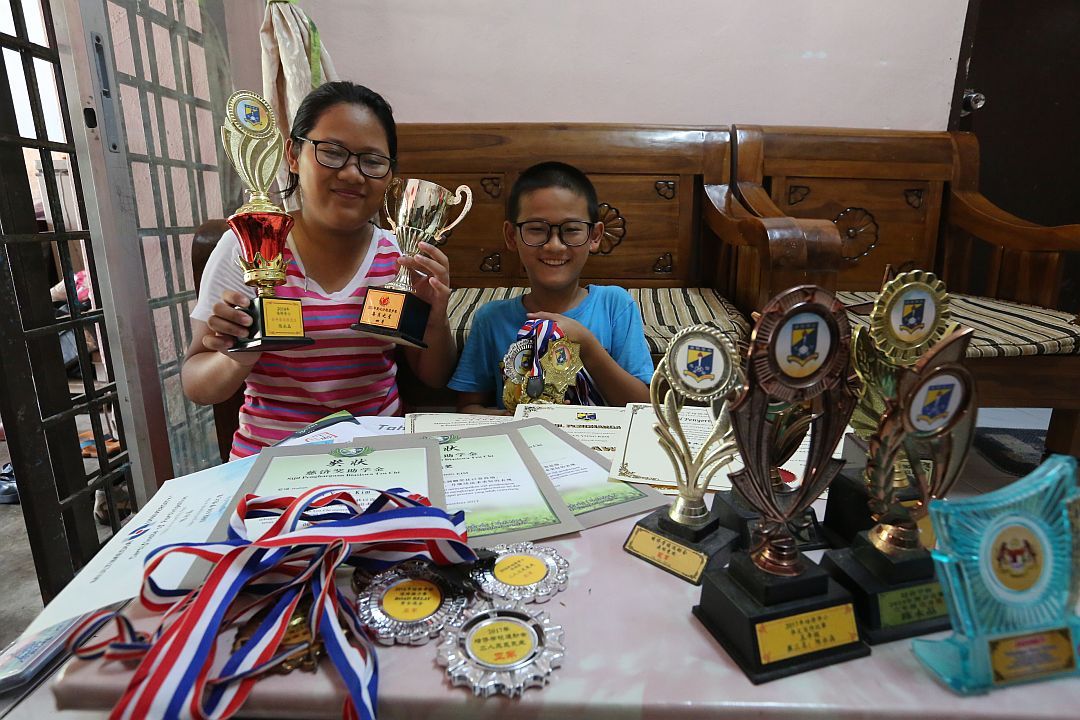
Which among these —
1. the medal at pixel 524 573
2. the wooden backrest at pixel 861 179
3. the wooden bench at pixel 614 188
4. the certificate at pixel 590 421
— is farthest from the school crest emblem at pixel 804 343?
the wooden backrest at pixel 861 179

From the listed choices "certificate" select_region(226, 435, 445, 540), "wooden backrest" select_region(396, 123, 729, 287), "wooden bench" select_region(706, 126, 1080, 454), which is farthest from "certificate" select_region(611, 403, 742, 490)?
"wooden backrest" select_region(396, 123, 729, 287)

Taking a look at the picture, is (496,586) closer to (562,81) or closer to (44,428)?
(44,428)

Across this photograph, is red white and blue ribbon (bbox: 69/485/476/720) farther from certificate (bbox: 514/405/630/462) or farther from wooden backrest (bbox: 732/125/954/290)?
wooden backrest (bbox: 732/125/954/290)

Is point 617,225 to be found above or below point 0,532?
above

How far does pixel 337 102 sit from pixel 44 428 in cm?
100

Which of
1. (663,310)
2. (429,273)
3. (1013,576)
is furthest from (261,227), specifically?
(663,310)

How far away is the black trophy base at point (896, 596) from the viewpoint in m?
0.44

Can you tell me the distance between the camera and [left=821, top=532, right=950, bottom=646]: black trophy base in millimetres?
438

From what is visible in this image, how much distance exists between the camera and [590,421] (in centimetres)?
87

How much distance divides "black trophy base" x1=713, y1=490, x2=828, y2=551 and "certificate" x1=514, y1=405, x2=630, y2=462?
190 mm

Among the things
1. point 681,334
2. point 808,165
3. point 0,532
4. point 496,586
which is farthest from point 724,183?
point 0,532

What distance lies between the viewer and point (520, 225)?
1.11m

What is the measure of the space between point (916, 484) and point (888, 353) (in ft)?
0.36

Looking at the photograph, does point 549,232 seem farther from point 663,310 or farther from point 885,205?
point 885,205
